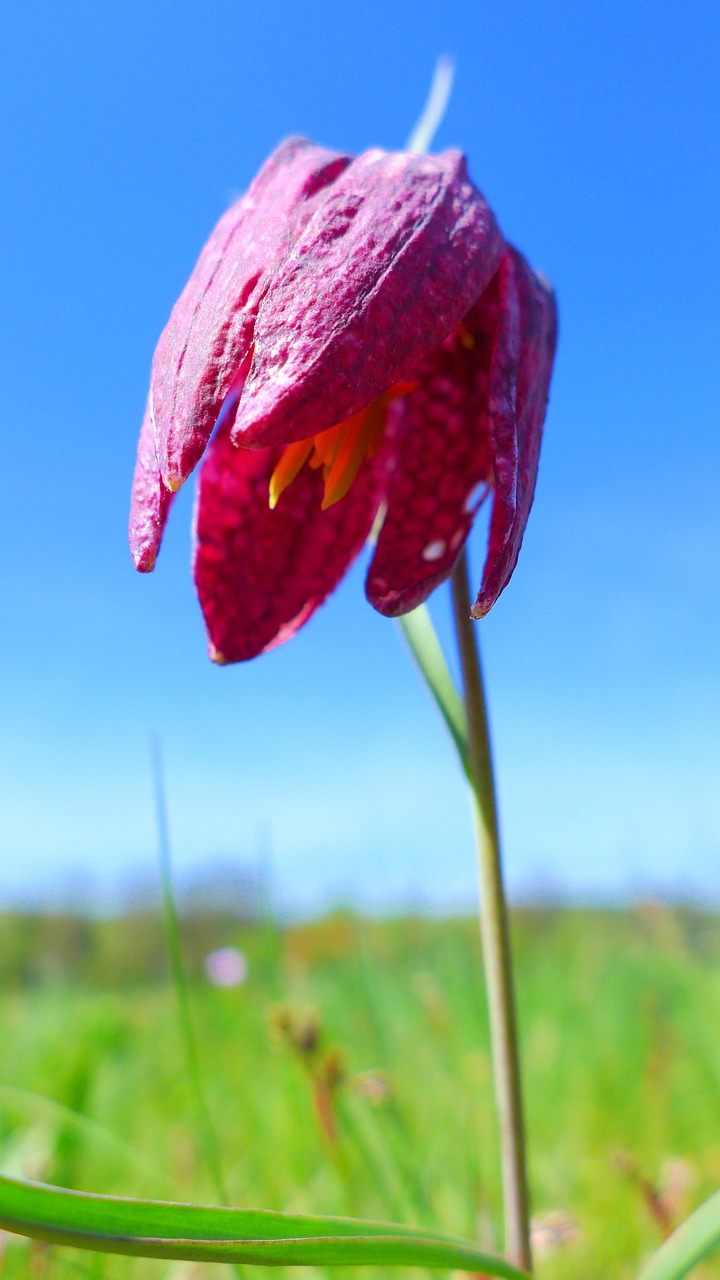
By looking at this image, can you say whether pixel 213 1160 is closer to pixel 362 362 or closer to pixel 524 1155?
pixel 524 1155

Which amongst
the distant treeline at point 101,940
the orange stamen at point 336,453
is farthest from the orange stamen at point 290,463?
the distant treeline at point 101,940

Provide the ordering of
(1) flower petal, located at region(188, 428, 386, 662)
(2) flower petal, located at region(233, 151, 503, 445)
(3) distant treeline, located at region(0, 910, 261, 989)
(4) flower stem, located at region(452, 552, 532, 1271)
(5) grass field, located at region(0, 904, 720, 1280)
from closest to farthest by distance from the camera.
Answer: (2) flower petal, located at region(233, 151, 503, 445) → (4) flower stem, located at region(452, 552, 532, 1271) → (1) flower petal, located at region(188, 428, 386, 662) → (5) grass field, located at region(0, 904, 720, 1280) → (3) distant treeline, located at region(0, 910, 261, 989)

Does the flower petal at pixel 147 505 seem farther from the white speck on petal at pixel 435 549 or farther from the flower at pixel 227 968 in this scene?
the flower at pixel 227 968

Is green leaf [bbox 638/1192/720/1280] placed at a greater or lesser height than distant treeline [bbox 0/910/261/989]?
greater

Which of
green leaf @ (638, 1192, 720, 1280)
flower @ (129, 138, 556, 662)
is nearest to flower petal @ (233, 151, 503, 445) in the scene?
flower @ (129, 138, 556, 662)

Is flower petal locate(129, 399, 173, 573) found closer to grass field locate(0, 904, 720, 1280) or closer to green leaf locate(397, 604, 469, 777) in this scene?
green leaf locate(397, 604, 469, 777)

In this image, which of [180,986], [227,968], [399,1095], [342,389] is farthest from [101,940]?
[342,389]

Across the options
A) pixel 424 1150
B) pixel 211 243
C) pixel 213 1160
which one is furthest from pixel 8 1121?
pixel 211 243
